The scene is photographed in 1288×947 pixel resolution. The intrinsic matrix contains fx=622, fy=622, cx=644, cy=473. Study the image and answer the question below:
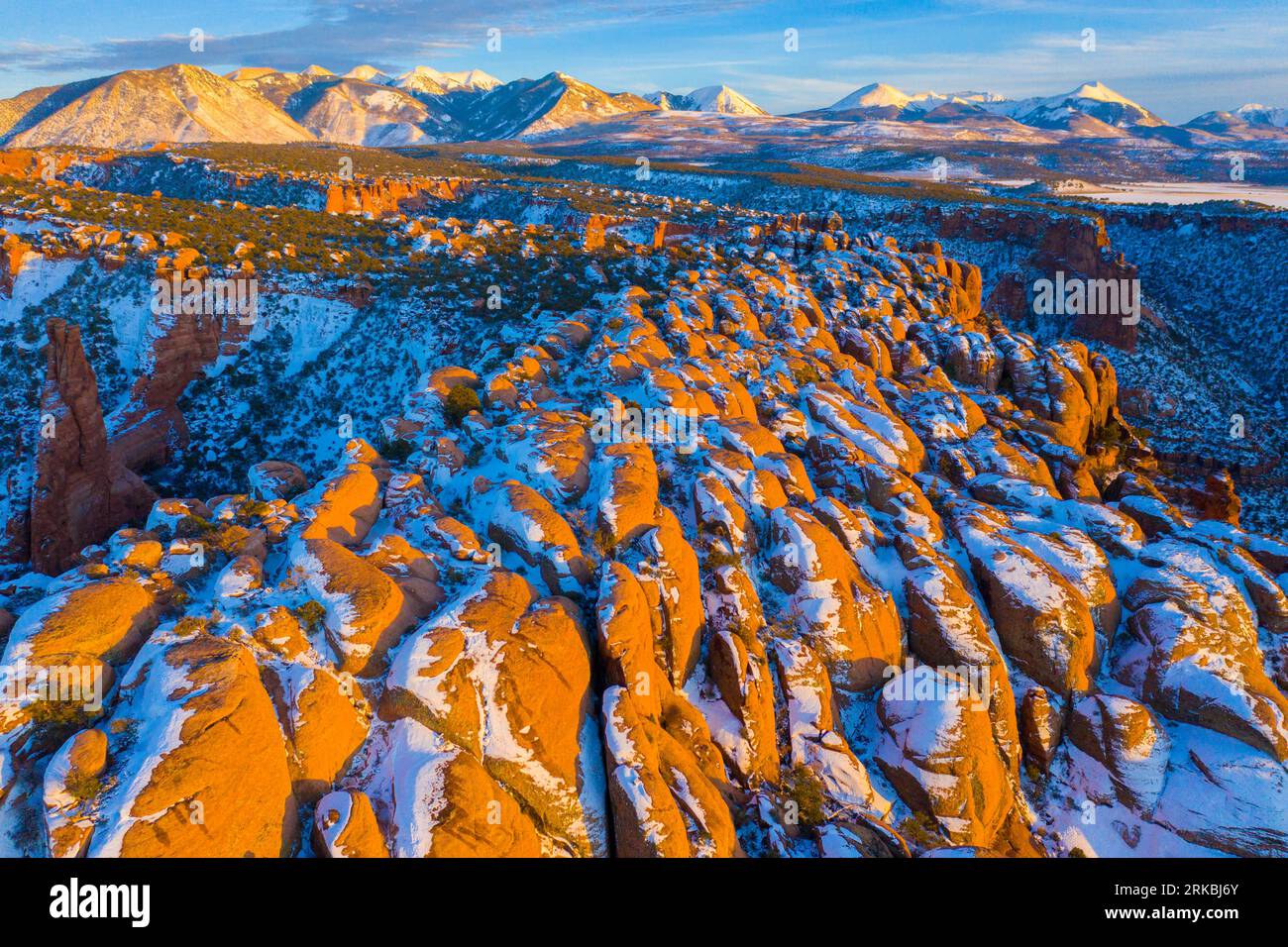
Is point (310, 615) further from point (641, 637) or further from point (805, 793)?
point (805, 793)

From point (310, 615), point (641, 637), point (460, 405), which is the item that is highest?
point (460, 405)

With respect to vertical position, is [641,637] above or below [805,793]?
above

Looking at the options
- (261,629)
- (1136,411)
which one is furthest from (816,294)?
(261,629)

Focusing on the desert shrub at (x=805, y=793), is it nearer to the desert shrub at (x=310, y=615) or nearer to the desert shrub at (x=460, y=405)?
the desert shrub at (x=310, y=615)

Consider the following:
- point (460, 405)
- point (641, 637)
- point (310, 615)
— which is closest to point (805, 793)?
point (641, 637)

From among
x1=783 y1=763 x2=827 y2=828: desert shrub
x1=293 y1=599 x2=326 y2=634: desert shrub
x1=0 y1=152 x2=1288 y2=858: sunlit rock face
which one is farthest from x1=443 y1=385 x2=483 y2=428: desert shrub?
x1=783 y1=763 x2=827 y2=828: desert shrub

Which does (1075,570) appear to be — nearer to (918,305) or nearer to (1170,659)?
(1170,659)

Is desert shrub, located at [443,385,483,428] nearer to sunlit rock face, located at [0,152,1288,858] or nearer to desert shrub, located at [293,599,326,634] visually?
sunlit rock face, located at [0,152,1288,858]

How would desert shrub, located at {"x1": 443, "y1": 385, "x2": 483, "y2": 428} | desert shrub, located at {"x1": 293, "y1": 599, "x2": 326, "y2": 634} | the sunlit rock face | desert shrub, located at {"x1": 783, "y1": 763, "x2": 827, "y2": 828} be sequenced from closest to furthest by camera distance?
the sunlit rock face, desert shrub, located at {"x1": 293, "y1": 599, "x2": 326, "y2": 634}, desert shrub, located at {"x1": 783, "y1": 763, "x2": 827, "y2": 828}, desert shrub, located at {"x1": 443, "y1": 385, "x2": 483, "y2": 428}

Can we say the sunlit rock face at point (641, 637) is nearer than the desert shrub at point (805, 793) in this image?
Yes

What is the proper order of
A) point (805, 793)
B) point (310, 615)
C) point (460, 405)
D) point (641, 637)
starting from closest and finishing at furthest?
point (310, 615), point (805, 793), point (641, 637), point (460, 405)

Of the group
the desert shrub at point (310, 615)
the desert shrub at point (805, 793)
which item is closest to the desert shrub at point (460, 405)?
the desert shrub at point (310, 615)
